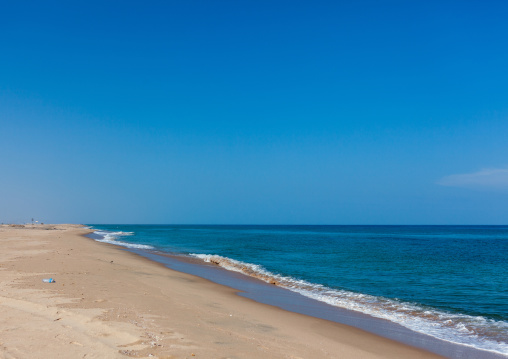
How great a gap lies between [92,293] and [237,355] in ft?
22.3

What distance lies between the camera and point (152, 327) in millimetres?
8234

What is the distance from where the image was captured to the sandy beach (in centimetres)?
670

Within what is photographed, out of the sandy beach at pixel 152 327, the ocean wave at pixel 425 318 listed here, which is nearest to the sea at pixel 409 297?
the ocean wave at pixel 425 318

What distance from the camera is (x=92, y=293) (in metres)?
11.6

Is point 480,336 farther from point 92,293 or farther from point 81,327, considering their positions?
point 92,293

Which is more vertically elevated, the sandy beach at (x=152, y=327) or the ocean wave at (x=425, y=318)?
the sandy beach at (x=152, y=327)

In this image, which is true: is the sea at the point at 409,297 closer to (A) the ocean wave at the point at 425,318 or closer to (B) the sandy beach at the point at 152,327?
→ (A) the ocean wave at the point at 425,318

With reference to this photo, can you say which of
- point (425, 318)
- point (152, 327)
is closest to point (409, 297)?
point (425, 318)

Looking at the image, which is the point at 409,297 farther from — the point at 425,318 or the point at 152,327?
the point at 152,327

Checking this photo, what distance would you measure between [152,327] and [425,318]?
9.86 m

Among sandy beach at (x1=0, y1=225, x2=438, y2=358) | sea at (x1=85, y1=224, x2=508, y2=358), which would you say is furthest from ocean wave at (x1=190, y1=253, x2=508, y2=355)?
sandy beach at (x1=0, y1=225, x2=438, y2=358)

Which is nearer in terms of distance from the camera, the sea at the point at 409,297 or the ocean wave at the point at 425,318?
the ocean wave at the point at 425,318

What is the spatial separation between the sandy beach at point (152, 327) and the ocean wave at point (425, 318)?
2.29 m

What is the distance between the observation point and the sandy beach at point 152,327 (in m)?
6.70
